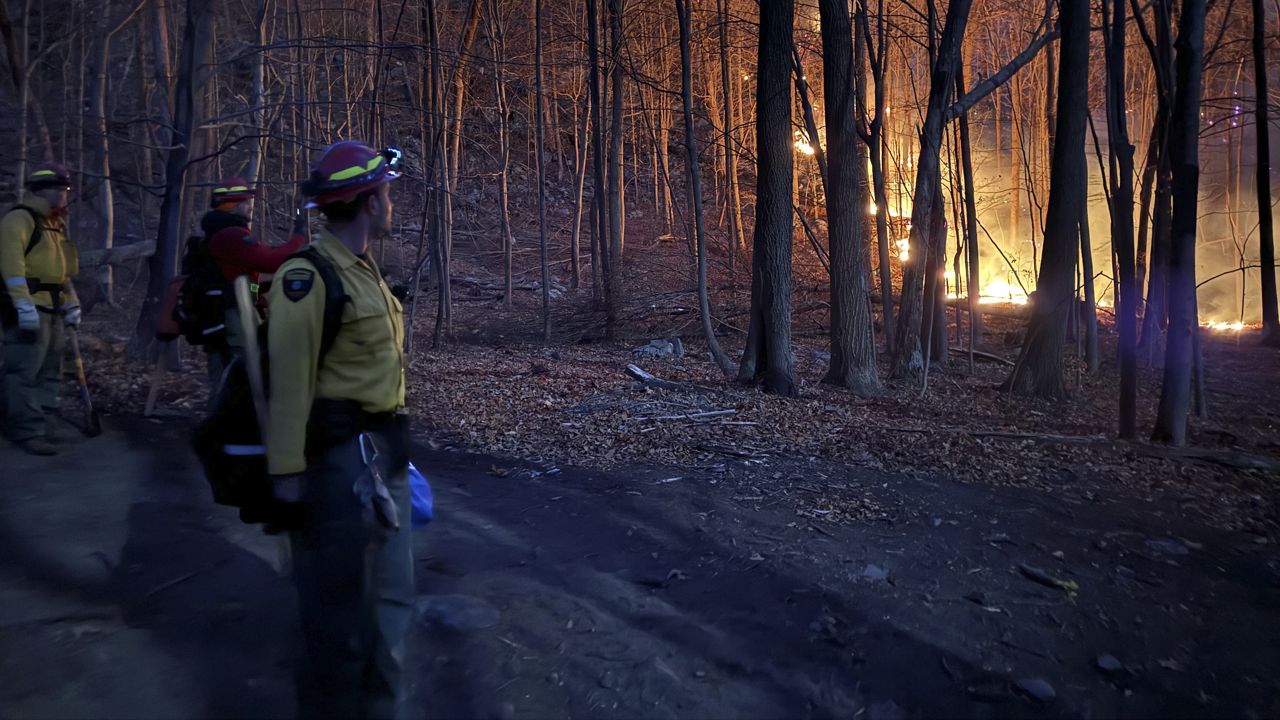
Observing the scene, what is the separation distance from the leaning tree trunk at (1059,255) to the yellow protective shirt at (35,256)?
1111 cm

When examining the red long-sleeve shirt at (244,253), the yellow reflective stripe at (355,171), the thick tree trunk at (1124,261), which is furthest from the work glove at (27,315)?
the thick tree trunk at (1124,261)

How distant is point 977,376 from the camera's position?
14.5 meters

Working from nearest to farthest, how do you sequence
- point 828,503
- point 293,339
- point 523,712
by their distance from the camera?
1. point 293,339
2. point 523,712
3. point 828,503

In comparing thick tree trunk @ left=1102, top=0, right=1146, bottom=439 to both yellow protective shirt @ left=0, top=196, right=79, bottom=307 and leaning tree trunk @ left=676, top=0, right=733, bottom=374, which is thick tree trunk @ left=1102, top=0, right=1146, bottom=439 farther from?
yellow protective shirt @ left=0, top=196, right=79, bottom=307

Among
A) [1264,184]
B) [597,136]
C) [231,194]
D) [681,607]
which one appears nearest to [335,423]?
[681,607]

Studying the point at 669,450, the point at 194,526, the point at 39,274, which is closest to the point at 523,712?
the point at 194,526

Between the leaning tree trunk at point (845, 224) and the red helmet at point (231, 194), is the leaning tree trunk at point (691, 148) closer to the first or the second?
the leaning tree trunk at point (845, 224)

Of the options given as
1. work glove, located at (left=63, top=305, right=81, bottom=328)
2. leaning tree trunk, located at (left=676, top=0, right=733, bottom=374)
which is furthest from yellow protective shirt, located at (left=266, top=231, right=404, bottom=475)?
leaning tree trunk, located at (left=676, top=0, right=733, bottom=374)

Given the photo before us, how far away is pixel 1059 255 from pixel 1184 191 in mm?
4424

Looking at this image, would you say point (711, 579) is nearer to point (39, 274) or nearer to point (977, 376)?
point (39, 274)

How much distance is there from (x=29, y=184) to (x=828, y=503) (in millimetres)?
6681

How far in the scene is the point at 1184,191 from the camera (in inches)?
303

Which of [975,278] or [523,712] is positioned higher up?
[975,278]

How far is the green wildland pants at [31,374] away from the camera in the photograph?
6930 millimetres
